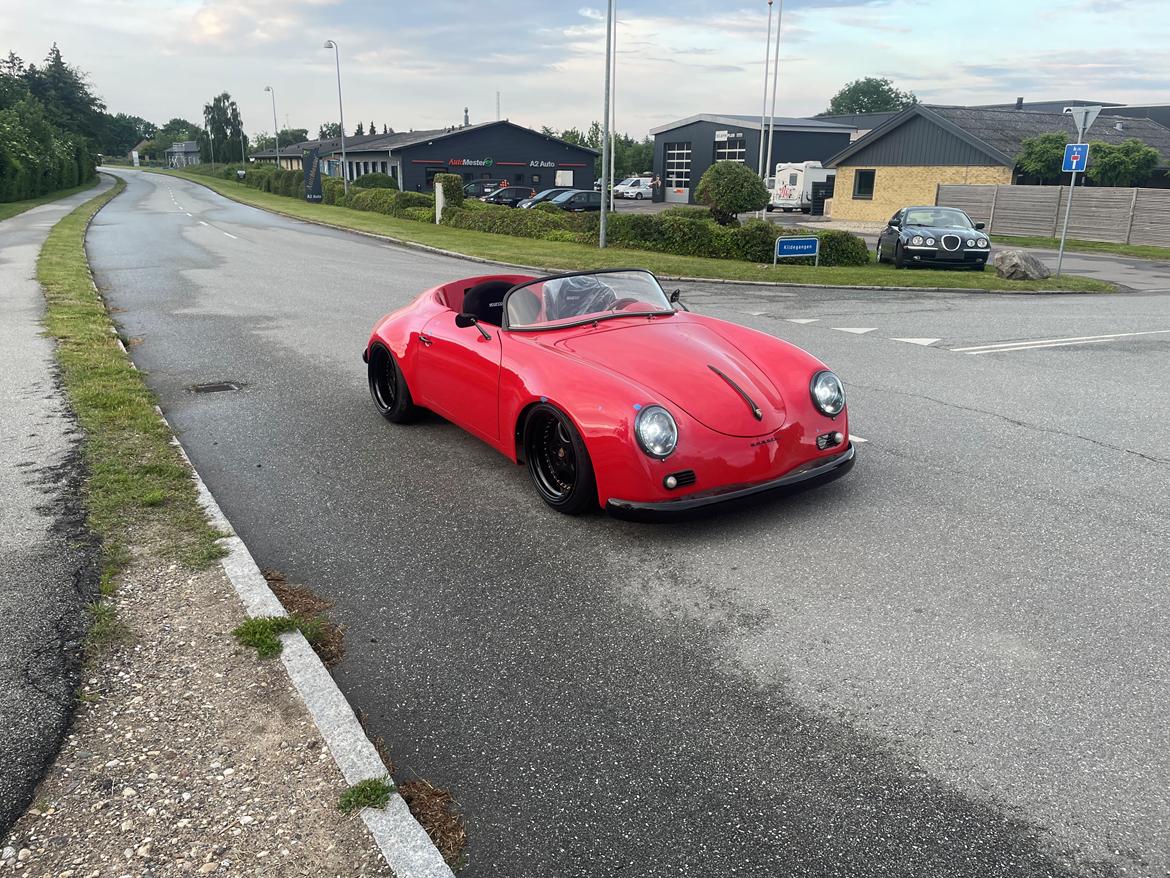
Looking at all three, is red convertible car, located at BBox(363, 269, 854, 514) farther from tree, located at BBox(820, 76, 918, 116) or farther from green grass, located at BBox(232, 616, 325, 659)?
tree, located at BBox(820, 76, 918, 116)

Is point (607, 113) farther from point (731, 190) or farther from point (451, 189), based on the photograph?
point (451, 189)

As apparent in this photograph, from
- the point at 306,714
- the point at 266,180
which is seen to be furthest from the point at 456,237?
the point at 266,180

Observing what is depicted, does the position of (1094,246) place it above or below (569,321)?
below

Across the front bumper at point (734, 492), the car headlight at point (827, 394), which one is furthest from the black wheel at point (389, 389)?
the car headlight at point (827, 394)

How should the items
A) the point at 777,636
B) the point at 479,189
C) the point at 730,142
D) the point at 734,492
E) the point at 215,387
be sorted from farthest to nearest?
the point at 730,142, the point at 479,189, the point at 215,387, the point at 734,492, the point at 777,636

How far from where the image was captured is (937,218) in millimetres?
20547

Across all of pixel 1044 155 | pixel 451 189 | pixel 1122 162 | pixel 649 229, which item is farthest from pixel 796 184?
pixel 649 229

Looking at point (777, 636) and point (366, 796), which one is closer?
point (366, 796)

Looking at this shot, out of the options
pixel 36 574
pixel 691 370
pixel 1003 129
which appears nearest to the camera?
pixel 36 574

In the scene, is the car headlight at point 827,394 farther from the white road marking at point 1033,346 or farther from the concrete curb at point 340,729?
the white road marking at point 1033,346

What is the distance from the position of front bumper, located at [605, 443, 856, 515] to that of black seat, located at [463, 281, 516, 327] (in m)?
2.41

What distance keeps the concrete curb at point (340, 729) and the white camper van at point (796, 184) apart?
4630 centimetres

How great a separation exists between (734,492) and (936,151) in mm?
36540

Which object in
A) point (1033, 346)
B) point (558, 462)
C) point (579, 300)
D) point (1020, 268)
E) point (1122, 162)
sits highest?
point (1122, 162)
